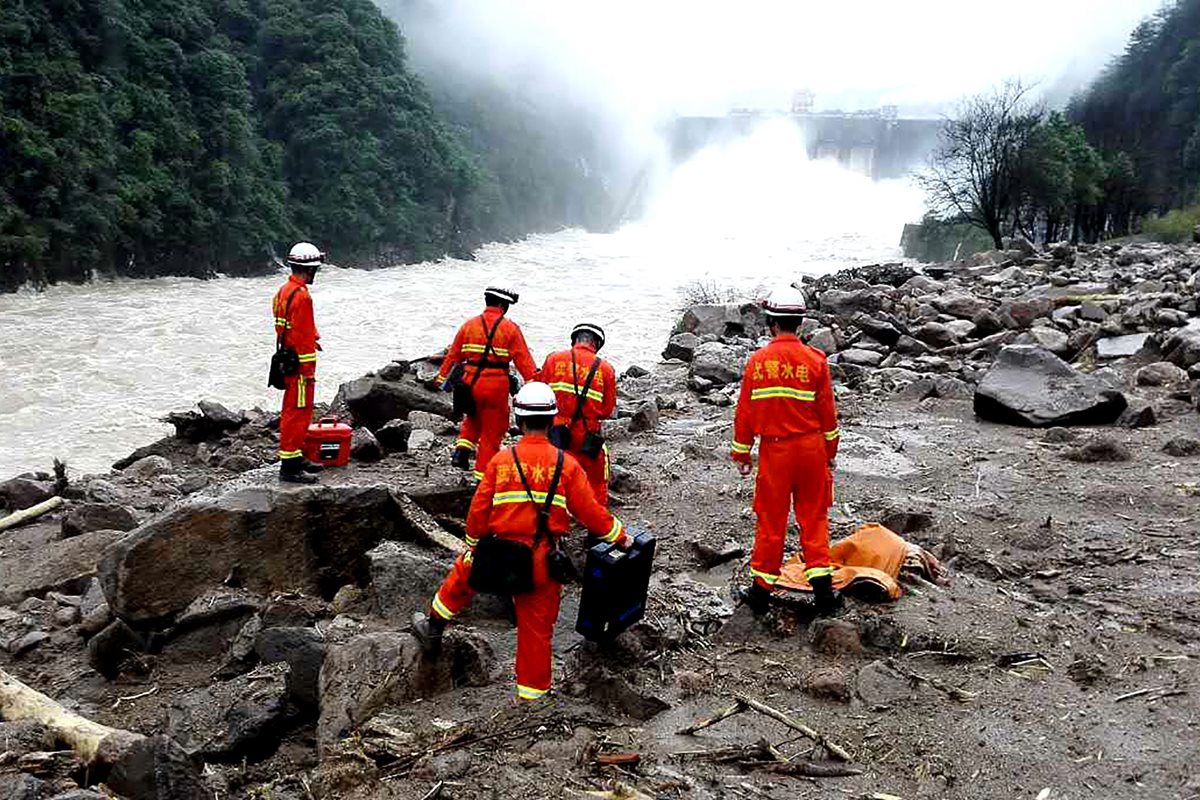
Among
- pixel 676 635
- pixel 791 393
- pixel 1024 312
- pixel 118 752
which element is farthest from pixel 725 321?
pixel 118 752

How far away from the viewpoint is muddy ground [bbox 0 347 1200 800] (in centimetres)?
355

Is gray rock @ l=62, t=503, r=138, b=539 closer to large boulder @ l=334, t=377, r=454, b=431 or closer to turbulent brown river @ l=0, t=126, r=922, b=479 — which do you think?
large boulder @ l=334, t=377, r=454, b=431

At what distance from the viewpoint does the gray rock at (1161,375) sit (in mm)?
9655

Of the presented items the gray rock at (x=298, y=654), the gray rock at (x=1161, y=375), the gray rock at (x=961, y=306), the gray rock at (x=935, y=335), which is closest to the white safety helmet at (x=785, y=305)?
the gray rock at (x=298, y=654)

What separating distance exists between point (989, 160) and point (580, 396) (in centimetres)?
2893

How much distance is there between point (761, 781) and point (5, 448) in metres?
17.4

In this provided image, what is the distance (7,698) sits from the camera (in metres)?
4.31

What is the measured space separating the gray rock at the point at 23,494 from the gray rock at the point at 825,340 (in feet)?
29.3

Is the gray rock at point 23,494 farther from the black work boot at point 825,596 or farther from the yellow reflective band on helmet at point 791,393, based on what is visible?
the black work boot at point 825,596

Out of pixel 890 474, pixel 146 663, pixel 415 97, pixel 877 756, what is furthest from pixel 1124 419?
pixel 415 97

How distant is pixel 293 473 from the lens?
612 cm

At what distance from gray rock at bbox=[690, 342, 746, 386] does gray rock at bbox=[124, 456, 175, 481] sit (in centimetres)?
616

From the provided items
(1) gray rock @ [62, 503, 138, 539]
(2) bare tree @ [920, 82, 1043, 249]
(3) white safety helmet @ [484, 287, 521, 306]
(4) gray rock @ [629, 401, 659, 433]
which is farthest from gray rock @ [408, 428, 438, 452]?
(2) bare tree @ [920, 82, 1043, 249]

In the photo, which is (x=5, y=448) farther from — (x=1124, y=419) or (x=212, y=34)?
(x=212, y=34)
